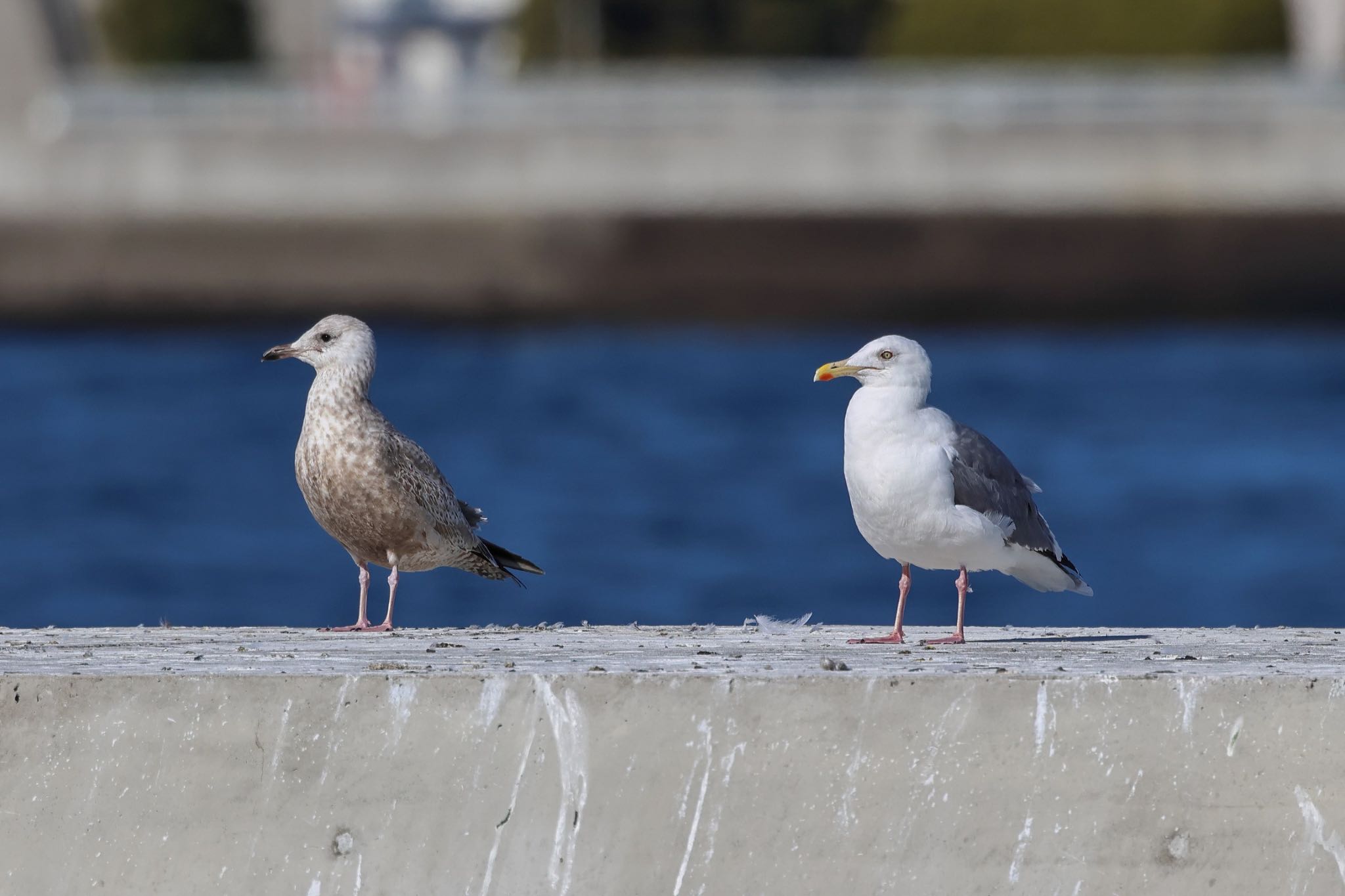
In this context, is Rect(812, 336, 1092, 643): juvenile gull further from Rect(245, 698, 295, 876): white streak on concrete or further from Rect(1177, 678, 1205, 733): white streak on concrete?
Rect(245, 698, 295, 876): white streak on concrete

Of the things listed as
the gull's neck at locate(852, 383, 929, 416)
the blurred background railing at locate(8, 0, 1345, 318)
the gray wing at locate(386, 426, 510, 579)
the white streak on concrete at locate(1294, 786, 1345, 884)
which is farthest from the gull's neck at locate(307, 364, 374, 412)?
the blurred background railing at locate(8, 0, 1345, 318)

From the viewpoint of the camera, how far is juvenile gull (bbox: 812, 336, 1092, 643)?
5.49 m

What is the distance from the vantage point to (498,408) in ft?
82.7

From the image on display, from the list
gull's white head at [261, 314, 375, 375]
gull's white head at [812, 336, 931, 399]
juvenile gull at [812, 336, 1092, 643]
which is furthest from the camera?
gull's white head at [261, 314, 375, 375]

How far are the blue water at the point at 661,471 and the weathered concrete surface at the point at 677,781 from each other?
24.4ft

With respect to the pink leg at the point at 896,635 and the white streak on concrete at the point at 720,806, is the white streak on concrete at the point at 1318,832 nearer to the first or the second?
the white streak on concrete at the point at 720,806

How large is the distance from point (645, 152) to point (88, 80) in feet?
43.1

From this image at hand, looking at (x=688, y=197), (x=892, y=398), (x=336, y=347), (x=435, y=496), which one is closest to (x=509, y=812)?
(x=892, y=398)

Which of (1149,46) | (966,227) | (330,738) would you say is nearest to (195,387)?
(966,227)

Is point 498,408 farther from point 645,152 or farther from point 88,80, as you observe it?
point 88,80

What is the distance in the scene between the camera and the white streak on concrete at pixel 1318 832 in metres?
4.32

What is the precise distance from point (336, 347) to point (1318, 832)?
3.36 meters

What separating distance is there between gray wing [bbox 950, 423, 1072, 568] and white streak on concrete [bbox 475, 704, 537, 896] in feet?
5.39

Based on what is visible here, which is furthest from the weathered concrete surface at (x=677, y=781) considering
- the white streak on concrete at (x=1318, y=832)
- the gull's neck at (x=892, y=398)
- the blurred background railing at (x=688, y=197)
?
the blurred background railing at (x=688, y=197)
